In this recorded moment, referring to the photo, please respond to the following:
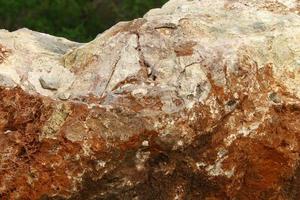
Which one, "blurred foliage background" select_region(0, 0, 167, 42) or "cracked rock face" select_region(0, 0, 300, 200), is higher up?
"cracked rock face" select_region(0, 0, 300, 200)

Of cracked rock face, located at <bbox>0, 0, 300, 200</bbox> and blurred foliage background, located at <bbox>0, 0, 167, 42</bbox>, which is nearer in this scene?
cracked rock face, located at <bbox>0, 0, 300, 200</bbox>

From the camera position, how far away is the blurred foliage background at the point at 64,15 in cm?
1055

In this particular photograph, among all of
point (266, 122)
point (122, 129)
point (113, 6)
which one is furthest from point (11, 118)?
point (113, 6)

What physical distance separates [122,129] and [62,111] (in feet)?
1.25

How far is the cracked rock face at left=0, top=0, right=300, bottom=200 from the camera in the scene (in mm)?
4324

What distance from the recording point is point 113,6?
11.1 m

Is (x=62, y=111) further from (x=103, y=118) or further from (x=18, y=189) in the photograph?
(x=18, y=189)

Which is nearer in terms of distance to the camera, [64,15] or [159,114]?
[159,114]

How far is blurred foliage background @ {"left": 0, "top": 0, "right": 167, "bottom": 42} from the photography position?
1055 cm

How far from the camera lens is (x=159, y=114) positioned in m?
4.36

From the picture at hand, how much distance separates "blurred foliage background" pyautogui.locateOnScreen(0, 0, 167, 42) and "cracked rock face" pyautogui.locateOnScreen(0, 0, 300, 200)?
18.4ft

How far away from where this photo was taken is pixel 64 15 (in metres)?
10.8

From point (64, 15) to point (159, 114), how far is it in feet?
22.1

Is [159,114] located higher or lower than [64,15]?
higher
